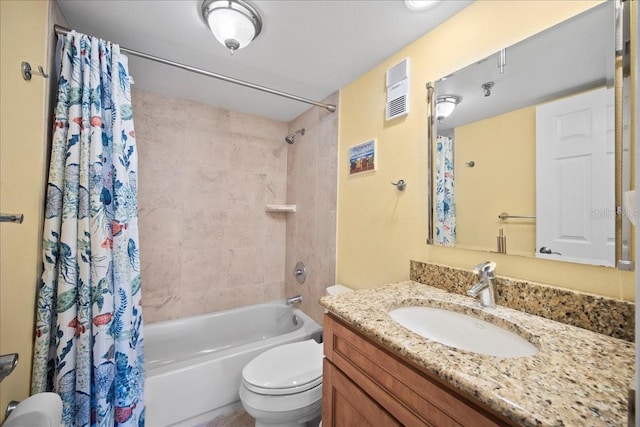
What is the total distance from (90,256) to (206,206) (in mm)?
1069

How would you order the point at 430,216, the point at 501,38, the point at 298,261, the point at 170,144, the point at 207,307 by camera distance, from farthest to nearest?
the point at 298,261, the point at 207,307, the point at 170,144, the point at 430,216, the point at 501,38

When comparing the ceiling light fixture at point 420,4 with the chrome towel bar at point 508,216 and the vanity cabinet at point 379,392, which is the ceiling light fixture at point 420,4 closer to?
the chrome towel bar at point 508,216

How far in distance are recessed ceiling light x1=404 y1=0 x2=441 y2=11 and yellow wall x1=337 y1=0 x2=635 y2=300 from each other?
0.47ft

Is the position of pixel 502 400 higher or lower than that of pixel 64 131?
lower

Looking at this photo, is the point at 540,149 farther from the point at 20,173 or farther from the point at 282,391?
the point at 20,173

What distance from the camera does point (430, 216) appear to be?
119cm

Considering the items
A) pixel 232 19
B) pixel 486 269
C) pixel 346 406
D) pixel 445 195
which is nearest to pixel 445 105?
pixel 445 195

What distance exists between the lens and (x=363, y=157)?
1.57m

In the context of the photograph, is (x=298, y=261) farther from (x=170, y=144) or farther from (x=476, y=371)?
(x=476, y=371)

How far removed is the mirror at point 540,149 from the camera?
0.73 meters

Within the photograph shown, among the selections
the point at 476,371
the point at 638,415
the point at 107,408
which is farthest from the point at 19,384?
the point at 638,415

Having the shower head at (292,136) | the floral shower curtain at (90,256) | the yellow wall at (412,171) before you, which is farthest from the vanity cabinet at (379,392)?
the shower head at (292,136)

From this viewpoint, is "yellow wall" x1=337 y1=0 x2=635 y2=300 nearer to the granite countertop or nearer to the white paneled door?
the white paneled door

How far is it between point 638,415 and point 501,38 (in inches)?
46.9
